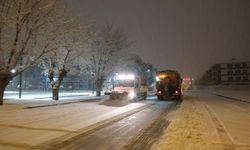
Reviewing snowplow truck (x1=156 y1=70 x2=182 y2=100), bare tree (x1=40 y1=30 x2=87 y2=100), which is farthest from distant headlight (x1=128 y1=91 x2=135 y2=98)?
bare tree (x1=40 y1=30 x2=87 y2=100)

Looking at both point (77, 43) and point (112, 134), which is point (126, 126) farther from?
point (77, 43)

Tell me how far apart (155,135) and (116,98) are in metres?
21.7

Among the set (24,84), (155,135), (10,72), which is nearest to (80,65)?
(10,72)

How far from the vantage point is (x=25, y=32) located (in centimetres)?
2883

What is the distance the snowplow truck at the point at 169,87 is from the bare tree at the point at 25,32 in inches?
631

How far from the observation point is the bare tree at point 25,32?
27.0 meters

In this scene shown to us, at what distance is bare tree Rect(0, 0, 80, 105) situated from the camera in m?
27.0

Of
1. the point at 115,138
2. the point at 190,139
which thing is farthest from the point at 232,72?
the point at 115,138

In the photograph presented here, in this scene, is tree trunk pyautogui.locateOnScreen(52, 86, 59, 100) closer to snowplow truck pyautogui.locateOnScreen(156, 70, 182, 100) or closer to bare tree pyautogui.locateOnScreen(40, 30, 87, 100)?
bare tree pyautogui.locateOnScreen(40, 30, 87, 100)

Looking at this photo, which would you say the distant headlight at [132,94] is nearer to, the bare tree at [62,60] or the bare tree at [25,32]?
the bare tree at [62,60]

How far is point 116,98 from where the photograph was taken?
34.6 m

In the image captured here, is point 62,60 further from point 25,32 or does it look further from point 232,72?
point 232,72

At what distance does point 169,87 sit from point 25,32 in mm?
20525

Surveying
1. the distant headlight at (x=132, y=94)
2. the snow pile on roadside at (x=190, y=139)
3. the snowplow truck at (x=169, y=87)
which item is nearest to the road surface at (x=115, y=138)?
the snow pile on roadside at (x=190, y=139)
